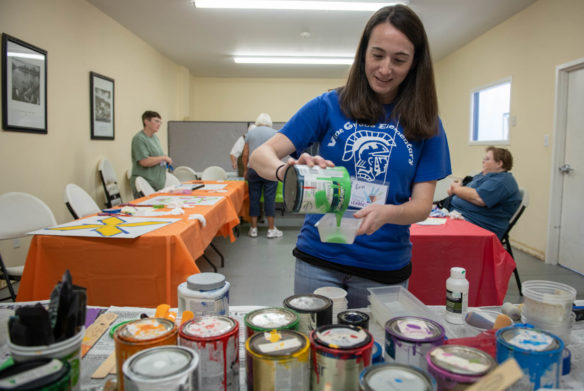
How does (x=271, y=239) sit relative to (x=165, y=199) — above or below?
below

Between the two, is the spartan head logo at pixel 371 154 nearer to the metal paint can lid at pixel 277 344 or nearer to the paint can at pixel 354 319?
the paint can at pixel 354 319

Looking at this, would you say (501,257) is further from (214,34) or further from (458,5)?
(214,34)

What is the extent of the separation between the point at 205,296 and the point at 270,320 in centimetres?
15

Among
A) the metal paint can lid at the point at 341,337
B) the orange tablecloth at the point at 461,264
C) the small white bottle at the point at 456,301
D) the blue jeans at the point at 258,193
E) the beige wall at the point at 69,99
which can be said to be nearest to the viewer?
the metal paint can lid at the point at 341,337

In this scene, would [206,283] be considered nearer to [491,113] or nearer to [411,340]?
[411,340]

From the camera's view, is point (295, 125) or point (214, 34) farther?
point (214, 34)

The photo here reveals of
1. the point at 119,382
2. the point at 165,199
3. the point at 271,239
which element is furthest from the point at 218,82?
the point at 119,382

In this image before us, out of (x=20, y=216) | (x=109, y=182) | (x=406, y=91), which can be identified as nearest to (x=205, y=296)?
(x=406, y=91)

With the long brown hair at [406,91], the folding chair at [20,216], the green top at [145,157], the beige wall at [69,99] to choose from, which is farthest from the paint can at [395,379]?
the green top at [145,157]

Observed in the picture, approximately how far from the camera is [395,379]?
21.2 inches

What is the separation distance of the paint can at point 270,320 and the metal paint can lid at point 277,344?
2cm

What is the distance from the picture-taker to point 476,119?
601cm

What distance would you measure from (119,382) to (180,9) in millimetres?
4848

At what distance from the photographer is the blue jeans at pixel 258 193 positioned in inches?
202
